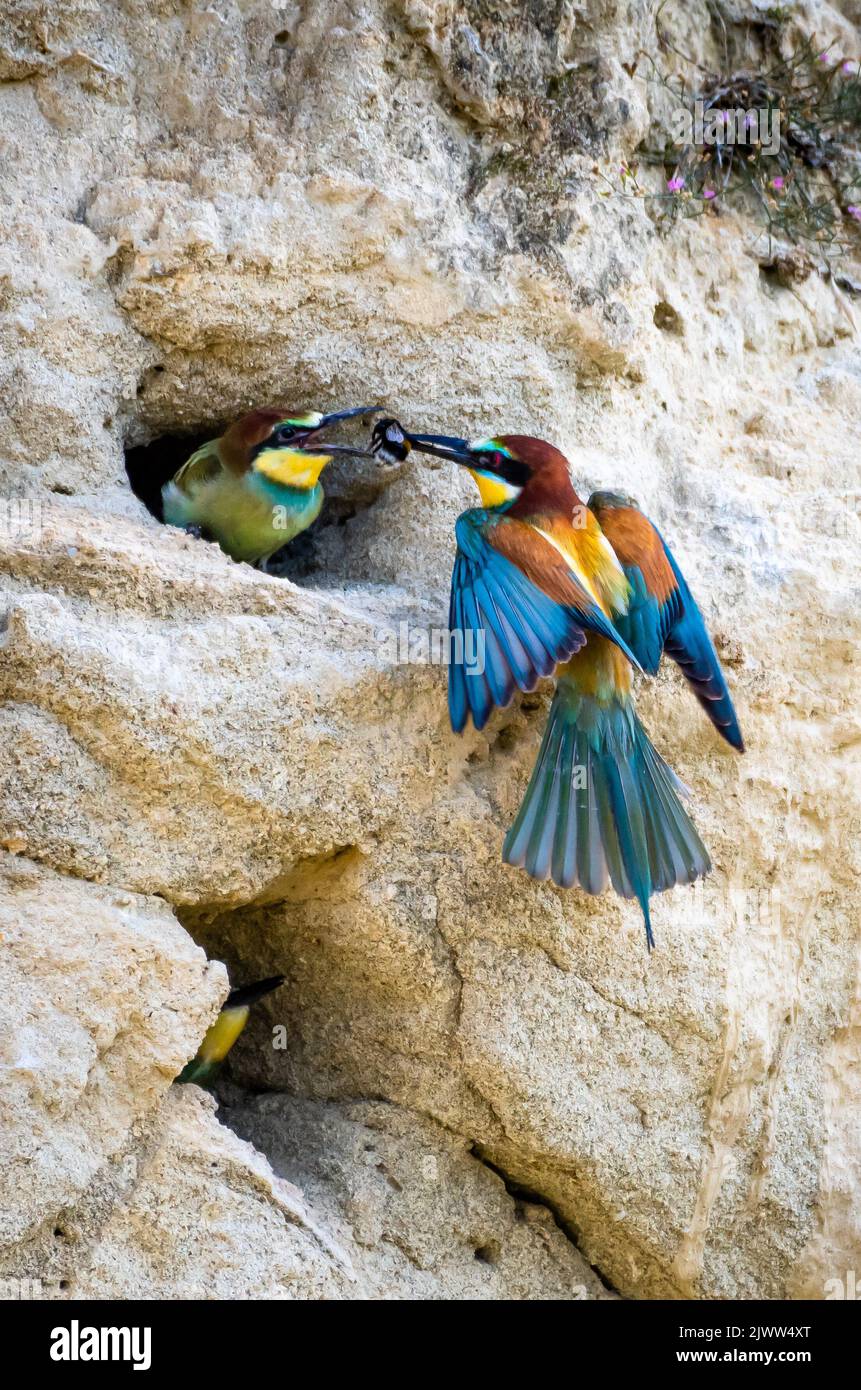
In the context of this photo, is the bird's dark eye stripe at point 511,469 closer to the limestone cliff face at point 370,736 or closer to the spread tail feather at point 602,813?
the limestone cliff face at point 370,736

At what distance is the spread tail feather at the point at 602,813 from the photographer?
8.22 ft

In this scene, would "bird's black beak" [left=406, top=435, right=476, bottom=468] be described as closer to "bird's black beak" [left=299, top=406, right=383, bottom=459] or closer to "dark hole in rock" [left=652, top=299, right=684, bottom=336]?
"bird's black beak" [left=299, top=406, right=383, bottom=459]

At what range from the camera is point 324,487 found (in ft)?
10.6

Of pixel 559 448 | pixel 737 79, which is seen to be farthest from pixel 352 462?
pixel 737 79

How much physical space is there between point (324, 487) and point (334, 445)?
0.74 ft

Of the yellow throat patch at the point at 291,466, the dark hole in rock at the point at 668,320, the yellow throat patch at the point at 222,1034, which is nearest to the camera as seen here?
the yellow throat patch at the point at 222,1034

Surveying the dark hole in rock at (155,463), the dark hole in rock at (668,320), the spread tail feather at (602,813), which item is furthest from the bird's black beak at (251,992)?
the dark hole in rock at (668,320)

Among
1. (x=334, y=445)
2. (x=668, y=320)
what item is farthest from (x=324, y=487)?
(x=668, y=320)

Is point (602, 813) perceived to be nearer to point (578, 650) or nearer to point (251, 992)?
point (578, 650)

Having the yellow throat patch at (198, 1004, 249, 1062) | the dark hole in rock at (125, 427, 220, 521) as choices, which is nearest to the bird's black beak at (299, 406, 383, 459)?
the dark hole in rock at (125, 427, 220, 521)

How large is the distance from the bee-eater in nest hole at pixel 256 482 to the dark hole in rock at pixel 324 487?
0.32 ft

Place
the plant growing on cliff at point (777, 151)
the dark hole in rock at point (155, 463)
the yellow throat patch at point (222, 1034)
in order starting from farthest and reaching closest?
the plant growing on cliff at point (777, 151) → the dark hole in rock at point (155, 463) → the yellow throat patch at point (222, 1034)

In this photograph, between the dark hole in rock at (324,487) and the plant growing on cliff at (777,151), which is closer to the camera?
the dark hole in rock at (324,487)

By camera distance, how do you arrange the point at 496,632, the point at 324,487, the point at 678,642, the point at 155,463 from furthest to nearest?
the point at 155,463 < the point at 324,487 < the point at 678,642 < the point at 496,632
